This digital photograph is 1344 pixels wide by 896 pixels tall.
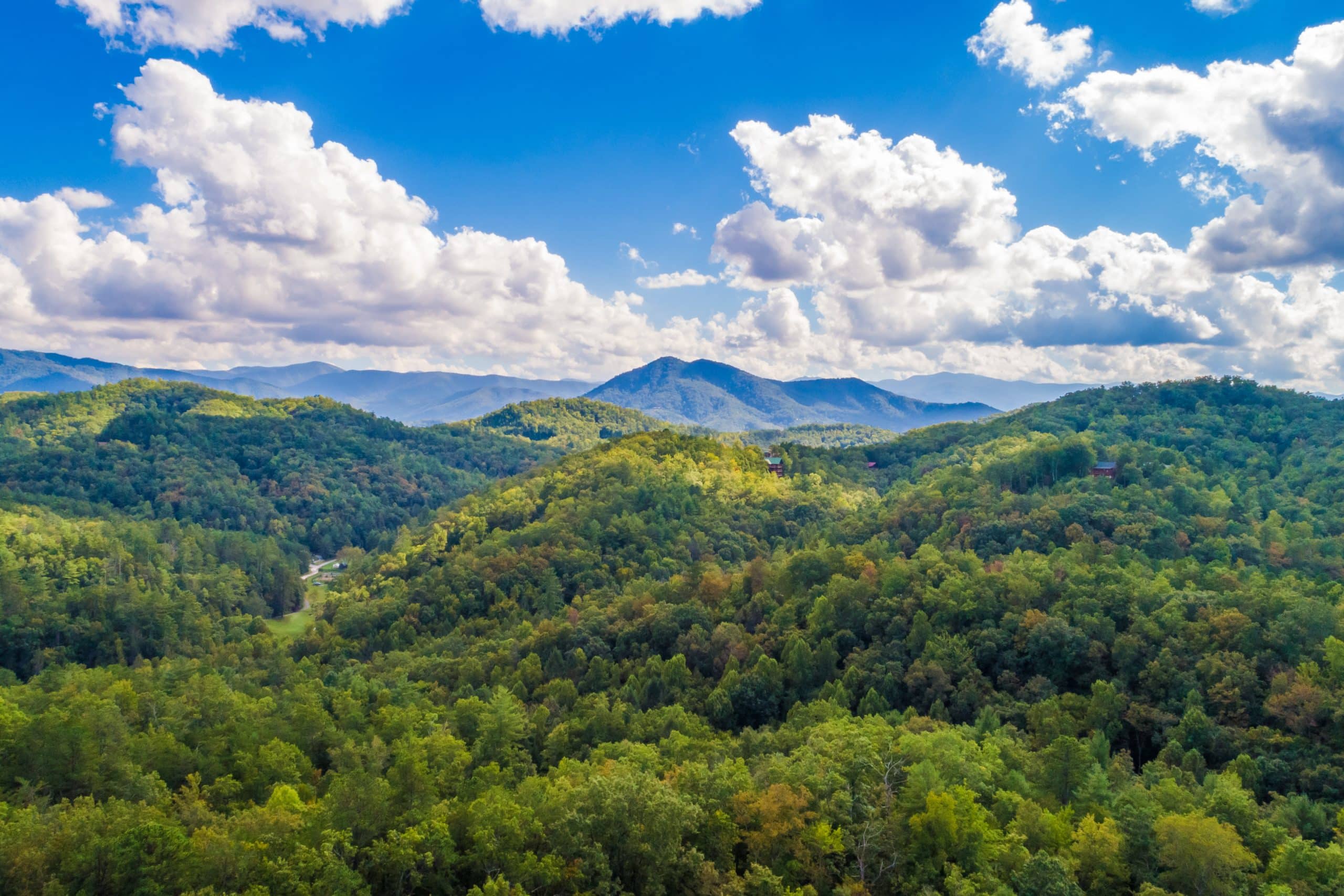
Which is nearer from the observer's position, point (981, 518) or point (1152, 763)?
point (1152, 763)

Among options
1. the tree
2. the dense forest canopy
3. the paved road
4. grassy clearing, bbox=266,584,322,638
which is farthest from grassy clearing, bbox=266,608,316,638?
the tree

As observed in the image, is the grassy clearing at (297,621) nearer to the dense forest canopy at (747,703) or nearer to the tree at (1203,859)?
the dense forest canopy at (747,703)

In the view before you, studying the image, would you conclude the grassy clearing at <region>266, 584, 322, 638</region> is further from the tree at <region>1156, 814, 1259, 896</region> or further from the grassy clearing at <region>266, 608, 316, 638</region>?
the tree at <region>1156, 814, 1259, 896</region>

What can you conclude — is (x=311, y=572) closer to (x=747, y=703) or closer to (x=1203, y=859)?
(x=747, y=703)

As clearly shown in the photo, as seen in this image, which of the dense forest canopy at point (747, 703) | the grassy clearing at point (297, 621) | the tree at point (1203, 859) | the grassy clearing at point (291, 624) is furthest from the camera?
the grassy clearing at point (297, 621)

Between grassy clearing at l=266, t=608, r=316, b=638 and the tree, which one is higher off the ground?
the tree

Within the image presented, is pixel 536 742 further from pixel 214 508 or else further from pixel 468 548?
pixel 214 508

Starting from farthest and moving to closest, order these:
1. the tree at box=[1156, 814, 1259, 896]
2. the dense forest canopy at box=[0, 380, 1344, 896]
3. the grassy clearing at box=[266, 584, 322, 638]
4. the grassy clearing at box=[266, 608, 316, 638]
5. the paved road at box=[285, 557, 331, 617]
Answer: the paved road at box=[285, 557, 331, 617] → the grassy clearing at box=[266, 584, 322, 638] → the grassy clearing at box=[266, 608, 316, 638] → the dense forest canopy at box=[0, 380, 1344, 896] → the tree at box=[1156, 814, 1259, 896]

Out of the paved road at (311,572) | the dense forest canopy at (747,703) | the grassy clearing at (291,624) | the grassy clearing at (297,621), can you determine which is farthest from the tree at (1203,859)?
the paved road at (311,572)

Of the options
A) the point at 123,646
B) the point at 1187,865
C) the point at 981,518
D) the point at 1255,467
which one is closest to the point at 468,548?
the point at 123,646
